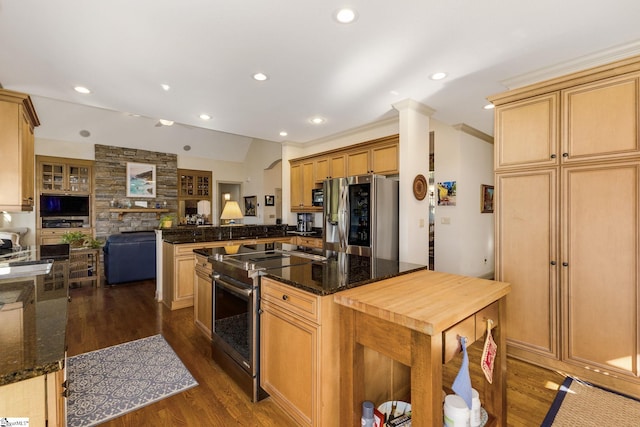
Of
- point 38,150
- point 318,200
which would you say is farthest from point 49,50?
point 38,150

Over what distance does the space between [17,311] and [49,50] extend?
228 centimetres

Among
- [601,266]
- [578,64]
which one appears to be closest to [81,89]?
[578,64]

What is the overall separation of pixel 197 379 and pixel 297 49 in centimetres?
274

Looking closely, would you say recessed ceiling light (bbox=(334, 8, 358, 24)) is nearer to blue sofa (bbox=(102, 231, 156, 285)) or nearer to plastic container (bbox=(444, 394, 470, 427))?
plastic container (bbox=(444, 394, 470, 427))

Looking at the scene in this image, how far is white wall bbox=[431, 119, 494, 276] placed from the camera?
473cm

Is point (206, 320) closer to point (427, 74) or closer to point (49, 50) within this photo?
point (49, 50)

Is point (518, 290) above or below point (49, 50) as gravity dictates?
below

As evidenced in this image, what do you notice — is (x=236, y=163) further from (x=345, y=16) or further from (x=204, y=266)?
(x=345, y=16)

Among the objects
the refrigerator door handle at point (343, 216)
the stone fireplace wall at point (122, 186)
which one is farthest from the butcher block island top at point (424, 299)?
the stone fireplace wall at point (122, 186)

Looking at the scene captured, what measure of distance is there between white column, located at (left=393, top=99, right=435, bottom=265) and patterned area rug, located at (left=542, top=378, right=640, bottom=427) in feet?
5.77

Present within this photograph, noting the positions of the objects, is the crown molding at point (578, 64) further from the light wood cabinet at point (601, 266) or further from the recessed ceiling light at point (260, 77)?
the recessed ceiling light at point (260, 77)

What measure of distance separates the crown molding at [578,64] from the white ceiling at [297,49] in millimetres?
12

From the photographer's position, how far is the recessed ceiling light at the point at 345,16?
73.2 inches

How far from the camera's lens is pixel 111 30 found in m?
2.07
